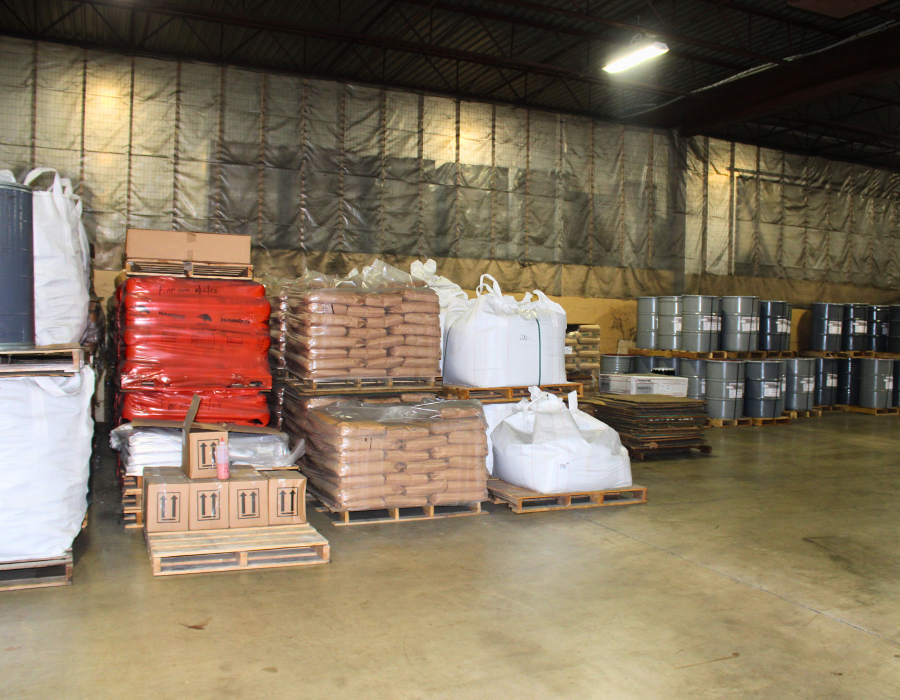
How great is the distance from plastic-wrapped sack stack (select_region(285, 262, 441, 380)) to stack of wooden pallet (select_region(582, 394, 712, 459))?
327 cm

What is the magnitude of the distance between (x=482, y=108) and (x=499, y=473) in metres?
9.30

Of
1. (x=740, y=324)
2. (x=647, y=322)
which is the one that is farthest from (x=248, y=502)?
(x=740, y=324)

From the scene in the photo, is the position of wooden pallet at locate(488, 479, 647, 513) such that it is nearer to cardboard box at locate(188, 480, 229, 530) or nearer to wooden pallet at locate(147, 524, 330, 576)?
wooden pallet at locate(147, 524, 330, 576)

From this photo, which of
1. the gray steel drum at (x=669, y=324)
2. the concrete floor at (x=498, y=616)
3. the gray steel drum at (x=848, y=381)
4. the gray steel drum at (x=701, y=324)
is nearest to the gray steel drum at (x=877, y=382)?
the gray steel drum at (x=848, y=381)

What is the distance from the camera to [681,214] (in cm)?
1567

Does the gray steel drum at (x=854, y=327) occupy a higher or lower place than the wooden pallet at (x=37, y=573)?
higher

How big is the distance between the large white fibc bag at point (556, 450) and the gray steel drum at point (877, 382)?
1026 cm

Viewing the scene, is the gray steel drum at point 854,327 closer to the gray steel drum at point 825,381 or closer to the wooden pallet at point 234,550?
the gray steel drum at point 825,381

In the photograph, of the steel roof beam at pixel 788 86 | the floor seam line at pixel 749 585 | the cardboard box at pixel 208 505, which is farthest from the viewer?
the steel roof beam at pixel 788 86

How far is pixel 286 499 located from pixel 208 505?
0.52m

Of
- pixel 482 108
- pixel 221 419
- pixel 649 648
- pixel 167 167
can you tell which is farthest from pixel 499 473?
pixel 482 108

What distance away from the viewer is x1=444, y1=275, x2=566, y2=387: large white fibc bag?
692 centimetres

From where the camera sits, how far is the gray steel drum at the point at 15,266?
4.23 m

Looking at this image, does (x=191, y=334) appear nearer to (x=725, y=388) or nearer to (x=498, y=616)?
(x=498, y=616)
